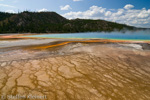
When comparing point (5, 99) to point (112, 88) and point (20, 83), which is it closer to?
point (20, 83)

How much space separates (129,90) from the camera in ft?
9.05

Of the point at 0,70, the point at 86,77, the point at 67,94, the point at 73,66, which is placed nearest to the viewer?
the point at 67,94

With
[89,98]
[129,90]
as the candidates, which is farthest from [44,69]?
[129,90]

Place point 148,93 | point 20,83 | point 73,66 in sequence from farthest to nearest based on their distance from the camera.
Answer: point 73,66 < point 20,83 < point 148,93

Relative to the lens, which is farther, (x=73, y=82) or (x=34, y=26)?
(x=34, y=26)

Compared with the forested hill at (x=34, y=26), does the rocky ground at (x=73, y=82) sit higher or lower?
lower

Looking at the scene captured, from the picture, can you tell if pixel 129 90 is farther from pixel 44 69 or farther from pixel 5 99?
pixel 5 99

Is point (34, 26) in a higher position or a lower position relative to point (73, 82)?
higher

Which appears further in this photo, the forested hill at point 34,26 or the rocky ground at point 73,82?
Answer: the forested hill at point 34,26

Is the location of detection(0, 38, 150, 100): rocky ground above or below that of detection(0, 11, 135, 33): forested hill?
below

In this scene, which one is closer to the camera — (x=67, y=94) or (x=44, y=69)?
(x=67, y=94)

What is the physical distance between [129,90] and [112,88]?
1.62ft

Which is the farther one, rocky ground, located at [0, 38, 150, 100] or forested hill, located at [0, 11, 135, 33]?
forested hill, located at [0, 11, 135, 33]

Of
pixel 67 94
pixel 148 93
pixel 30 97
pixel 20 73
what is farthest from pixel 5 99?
pixel 148 93
